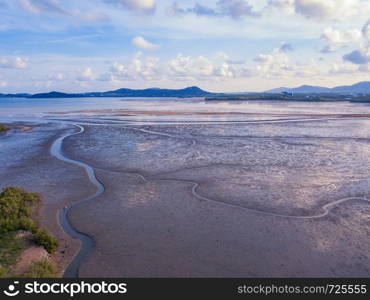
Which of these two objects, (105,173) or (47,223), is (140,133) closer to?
(105,173)

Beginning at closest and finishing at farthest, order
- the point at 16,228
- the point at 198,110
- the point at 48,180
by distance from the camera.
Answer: the point at 16,228 → the point at 48,180 → the point at 198,110

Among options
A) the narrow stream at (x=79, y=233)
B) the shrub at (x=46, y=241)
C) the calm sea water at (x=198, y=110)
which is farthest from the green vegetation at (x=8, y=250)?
the calm sea water at (x=198, y=110)

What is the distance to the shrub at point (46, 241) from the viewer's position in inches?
488

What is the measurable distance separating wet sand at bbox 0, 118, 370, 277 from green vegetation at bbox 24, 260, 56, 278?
2.52 ft

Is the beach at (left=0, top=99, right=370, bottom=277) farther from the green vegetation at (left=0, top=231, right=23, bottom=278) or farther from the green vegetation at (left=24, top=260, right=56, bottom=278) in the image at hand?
the green vegetation at (left=0, top=231, right=23, bottom=278)

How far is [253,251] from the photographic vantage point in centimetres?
1248

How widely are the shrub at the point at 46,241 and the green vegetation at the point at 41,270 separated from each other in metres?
1.27

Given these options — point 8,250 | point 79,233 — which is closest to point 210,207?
point 79,233

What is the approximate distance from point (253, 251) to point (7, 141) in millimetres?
36539

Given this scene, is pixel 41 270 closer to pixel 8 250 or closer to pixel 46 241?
pixel 46 241

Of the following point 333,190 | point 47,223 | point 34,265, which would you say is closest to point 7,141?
point 47,223

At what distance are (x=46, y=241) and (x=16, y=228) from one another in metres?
2.21

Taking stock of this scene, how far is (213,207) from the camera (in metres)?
16.7

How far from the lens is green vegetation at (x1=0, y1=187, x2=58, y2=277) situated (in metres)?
11.2
